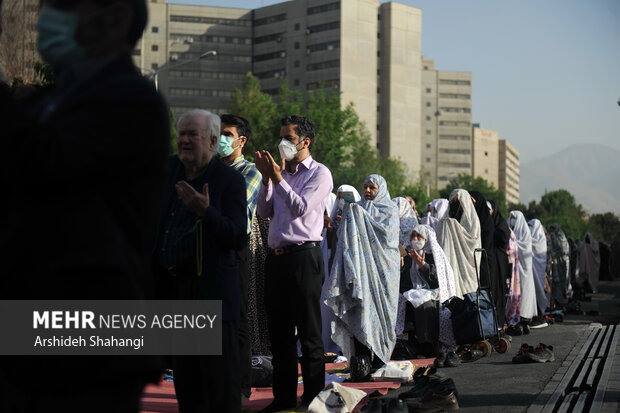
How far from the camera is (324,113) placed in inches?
2219

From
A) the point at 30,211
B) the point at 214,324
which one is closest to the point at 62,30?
the point at 30,211

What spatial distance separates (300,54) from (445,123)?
202ft

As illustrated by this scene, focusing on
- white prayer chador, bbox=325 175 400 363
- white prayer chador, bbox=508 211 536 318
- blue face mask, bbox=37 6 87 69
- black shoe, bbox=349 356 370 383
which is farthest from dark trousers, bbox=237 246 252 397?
white prayer chador, bbox=508 211 536 318

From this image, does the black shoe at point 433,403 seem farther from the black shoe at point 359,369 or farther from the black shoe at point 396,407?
the black shoe at point 359,369

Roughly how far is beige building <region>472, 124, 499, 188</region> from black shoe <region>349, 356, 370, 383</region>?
173m

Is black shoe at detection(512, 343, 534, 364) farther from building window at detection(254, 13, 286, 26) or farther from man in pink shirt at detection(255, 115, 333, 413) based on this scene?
building window at detection(254, 13, 286, 26)

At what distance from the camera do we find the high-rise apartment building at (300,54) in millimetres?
113750

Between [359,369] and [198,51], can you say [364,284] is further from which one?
[198,51]

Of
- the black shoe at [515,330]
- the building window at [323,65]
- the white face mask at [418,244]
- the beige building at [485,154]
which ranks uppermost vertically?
the building window at [323,65]

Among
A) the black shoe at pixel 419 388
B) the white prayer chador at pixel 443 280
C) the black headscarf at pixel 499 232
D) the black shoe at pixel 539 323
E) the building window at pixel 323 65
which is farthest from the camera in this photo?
the building window at pixel 323 65

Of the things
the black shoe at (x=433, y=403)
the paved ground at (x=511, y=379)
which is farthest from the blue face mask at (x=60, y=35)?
the paved ground at (x=511, y=379)

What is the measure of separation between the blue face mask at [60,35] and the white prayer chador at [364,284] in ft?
21.3

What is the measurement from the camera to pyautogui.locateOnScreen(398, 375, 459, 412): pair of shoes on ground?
21.1 feet

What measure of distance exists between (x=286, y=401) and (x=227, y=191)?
8.31 ft
